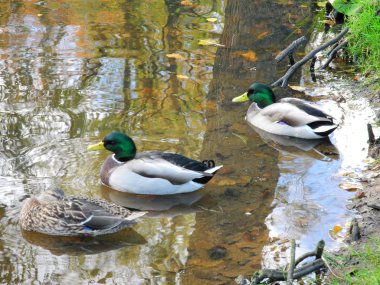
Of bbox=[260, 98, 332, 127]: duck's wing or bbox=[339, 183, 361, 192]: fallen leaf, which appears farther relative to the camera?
bbox=[260, 98, 332, 127]: duck's wing

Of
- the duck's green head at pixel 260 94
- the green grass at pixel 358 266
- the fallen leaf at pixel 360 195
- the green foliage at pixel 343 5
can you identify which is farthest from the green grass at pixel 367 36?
the green grass at pixel 358 266

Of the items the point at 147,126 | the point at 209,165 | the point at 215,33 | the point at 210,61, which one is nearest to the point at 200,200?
the point at 209,165

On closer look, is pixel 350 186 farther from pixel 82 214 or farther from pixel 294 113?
pixel 82 214

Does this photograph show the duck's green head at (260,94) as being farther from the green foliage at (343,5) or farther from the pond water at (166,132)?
the green foliage at (343,5)

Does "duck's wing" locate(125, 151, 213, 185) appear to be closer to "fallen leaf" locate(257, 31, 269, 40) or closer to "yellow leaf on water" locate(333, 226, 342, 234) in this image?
"yellow leaf on water" locate(333, 226, 342, 234)

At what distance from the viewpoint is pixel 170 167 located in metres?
6.92

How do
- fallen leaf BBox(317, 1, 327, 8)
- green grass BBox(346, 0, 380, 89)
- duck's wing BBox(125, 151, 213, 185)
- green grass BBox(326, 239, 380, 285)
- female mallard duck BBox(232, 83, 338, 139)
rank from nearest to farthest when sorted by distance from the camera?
green grass BBox(326, 239, 380, 285) < duck's wing BBox(125, 151, 213, 185) < female mallard duck BBox(232, 83, 338, 139) < green grass BBox(346, 0, 380, 89) < fallen leaf BBox(317, 1, 327, 8)

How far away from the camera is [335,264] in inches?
212

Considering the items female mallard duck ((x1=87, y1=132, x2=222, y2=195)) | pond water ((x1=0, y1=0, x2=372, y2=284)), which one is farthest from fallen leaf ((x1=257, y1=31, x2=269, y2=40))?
female mallard duck ((x1=87, y1=132, x2=222, y2=195))

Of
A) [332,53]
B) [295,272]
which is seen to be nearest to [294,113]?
[332,53]

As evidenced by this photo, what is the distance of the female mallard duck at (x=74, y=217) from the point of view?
243 inches

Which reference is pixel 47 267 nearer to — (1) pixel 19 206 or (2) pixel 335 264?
(1) pixel 19 206

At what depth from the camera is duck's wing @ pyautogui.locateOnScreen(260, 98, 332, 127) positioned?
26.2 ft

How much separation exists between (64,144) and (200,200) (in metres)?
1.58
